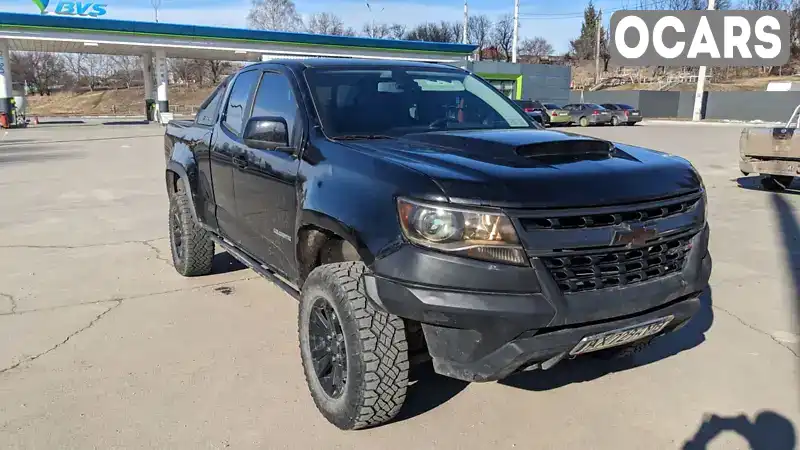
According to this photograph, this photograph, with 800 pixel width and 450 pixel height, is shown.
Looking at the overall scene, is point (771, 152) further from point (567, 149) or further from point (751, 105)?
point (751, 105)

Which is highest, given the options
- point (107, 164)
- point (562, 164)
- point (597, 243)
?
point (562, 164)

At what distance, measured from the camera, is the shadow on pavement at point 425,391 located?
322cm

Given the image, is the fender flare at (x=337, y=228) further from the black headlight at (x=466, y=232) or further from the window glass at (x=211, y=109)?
the window glass at (x=211, y=109)

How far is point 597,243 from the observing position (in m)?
2.53

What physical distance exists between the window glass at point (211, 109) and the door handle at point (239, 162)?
783mm

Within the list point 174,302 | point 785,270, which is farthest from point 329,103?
point 785,270

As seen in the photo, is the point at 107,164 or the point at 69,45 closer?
the point at 107,164

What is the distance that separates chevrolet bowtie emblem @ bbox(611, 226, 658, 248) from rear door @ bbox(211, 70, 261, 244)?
2415mm

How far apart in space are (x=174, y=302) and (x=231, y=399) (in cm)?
180

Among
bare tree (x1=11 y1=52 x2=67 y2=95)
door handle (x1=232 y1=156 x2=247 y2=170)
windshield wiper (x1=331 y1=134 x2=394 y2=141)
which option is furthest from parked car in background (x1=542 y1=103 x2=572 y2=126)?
bare tree (x1=11 y1=52 x2=67 y2=95)

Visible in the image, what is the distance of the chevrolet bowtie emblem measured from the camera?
258 centimetres

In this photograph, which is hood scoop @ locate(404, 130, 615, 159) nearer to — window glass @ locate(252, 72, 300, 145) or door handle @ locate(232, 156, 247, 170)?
window glass @ locate(252, 72, 300, 145)

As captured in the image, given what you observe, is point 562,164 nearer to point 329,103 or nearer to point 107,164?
point 329,103

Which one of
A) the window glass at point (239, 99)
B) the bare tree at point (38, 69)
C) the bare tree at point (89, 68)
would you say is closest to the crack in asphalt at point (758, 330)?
the window glass at point (239, 99)
